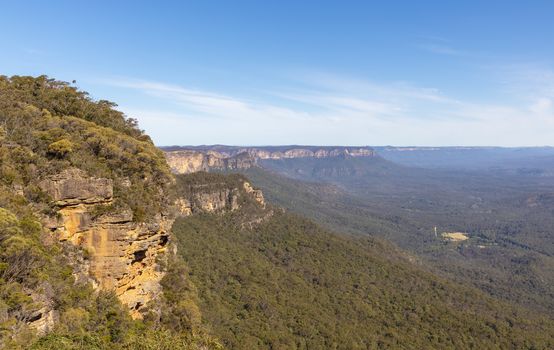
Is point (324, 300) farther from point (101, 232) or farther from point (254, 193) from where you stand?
point (101, 232)

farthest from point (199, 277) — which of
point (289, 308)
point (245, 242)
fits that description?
point (245, 242)

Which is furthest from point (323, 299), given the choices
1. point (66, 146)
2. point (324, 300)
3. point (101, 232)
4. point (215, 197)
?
point (66, 146)

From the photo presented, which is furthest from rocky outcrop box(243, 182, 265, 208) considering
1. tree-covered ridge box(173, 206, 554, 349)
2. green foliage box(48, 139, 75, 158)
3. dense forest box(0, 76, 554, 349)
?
green foliage box(48, 139, 75, 158)

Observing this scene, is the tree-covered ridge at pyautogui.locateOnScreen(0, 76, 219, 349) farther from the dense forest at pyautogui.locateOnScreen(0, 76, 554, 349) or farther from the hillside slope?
the hillside slope

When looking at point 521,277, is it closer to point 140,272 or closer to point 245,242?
point 245,242

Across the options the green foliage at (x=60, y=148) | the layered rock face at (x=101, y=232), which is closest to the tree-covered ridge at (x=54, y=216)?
the green foliage at (x=60, y=148)

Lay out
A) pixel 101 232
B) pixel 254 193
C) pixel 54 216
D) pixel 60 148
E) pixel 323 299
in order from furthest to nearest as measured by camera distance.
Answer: pixel 254 193, pixel 323 299, pixel 60 148, pixel 101 232, pixel 54 216

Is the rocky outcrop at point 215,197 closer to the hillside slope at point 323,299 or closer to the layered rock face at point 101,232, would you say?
the hillside slope at point 323,299
